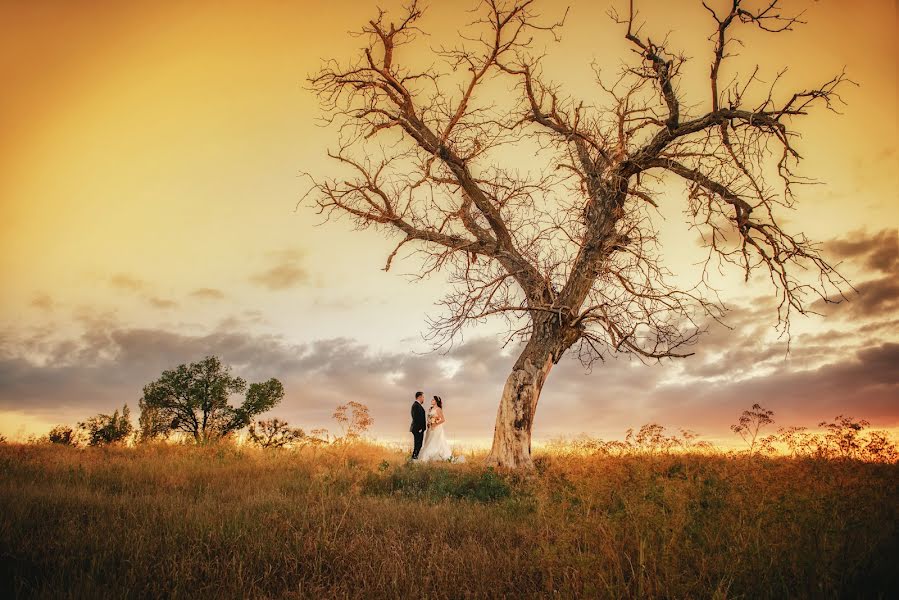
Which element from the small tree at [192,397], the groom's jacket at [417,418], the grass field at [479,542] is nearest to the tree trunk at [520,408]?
the grass field at [479,542]

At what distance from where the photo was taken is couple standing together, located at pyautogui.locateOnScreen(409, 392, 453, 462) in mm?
17703

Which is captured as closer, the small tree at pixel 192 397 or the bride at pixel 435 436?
the bride at pixel 435 436

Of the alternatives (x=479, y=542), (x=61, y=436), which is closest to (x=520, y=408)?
(x=479, y=542)

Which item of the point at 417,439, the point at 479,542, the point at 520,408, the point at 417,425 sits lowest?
the point at 479,542

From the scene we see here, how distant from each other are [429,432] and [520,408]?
710 cm

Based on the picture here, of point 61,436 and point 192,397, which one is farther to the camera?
point 192,397

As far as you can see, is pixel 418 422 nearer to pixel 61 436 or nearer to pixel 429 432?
pixel 429 432

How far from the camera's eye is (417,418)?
61.5ft

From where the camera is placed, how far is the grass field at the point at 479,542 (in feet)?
12.2

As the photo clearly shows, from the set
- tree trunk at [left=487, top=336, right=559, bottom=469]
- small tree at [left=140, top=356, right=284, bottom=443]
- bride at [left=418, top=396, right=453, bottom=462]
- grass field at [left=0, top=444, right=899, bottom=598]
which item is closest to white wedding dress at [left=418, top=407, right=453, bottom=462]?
bride at [left=418, top=396, right=453, bottom=462]

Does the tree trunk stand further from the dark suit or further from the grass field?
the dark suit

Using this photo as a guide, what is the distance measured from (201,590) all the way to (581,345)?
10.7m

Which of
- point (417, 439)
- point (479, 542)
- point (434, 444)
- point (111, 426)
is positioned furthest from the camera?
point (111, 426)

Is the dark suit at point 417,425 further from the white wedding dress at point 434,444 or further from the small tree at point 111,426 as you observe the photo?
the small tree at point 111,426
